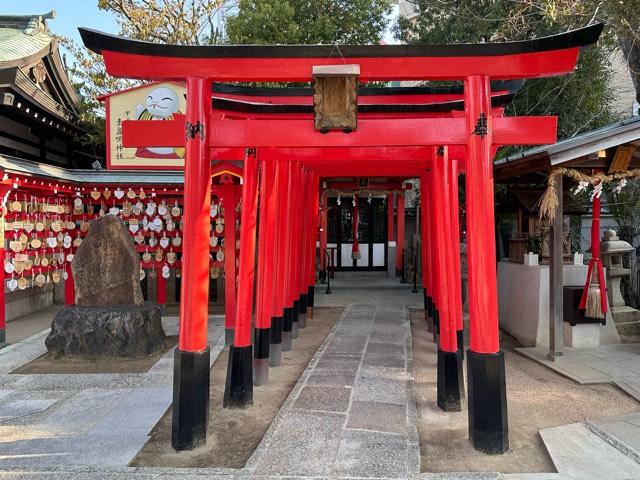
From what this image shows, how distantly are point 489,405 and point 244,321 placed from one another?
8.44 ft

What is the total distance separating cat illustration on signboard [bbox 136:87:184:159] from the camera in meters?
10.2

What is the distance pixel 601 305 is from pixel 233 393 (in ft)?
17.9

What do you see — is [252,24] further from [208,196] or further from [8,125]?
[208,196]

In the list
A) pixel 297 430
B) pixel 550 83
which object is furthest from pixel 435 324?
pixel 550 83

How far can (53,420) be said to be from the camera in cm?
482

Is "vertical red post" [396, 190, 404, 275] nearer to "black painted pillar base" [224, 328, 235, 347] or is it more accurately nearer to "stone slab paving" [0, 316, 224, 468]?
"black painted pillar base" [224, 328, 235, 347]

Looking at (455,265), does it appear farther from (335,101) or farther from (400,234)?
(400,234)

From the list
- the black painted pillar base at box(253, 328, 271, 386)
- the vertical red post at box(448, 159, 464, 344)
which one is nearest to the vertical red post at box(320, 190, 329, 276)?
the black painted pillar base at box(253, 328, 271, 386)

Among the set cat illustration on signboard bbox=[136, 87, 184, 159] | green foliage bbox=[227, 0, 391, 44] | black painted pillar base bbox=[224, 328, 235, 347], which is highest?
green foliage bbox=[227, 0, 391, 44]

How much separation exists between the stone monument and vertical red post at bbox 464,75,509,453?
5050mm

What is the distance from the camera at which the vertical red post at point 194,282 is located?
415cm

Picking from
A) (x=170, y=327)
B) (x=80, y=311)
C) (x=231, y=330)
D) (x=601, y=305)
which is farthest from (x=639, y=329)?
(x=80, y=311)

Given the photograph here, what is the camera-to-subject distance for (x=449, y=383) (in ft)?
16.8

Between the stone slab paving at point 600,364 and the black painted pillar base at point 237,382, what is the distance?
404 cm
